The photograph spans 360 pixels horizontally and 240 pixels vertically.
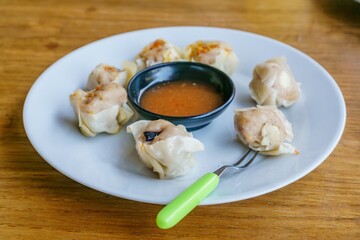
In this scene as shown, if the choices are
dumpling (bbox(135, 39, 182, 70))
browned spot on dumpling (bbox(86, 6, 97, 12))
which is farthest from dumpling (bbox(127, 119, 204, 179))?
browned spot on dumpling (bbox(86, 6, 97, 12))

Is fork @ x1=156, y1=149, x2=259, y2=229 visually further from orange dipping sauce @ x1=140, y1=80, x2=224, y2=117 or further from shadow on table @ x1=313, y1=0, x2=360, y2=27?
shadow on table @ x1=313, y1=0, x2=360, y2=27

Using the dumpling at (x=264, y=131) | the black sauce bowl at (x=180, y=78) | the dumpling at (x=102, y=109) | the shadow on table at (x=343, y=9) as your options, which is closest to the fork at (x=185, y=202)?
the dumpling at (x=264, y=131)

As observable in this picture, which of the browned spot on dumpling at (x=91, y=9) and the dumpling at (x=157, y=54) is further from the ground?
the dumpling at (x=157, y=54)

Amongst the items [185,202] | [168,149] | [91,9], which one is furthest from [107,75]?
[91,9]

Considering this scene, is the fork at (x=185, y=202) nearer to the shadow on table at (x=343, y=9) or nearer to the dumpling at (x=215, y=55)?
the dumpling at (x=215, y=55)

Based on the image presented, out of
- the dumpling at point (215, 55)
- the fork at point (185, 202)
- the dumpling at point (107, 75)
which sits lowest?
the dumpling at point (107, 75)

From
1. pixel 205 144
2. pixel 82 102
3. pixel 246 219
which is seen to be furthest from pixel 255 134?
pixel 82 102
